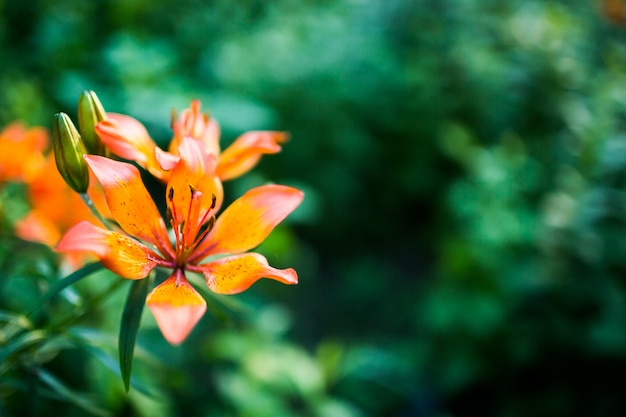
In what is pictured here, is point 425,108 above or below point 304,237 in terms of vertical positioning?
above

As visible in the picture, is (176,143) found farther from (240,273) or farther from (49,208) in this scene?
(49,208)

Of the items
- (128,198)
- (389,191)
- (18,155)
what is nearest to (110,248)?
(128,198)

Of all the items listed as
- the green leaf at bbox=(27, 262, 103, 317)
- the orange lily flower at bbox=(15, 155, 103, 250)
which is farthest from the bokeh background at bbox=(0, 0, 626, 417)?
the green leaf at bbox=(27, 262, 103, 317)

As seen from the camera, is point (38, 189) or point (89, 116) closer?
point (89, 116)

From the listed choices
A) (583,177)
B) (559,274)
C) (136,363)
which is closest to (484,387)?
(559,274)

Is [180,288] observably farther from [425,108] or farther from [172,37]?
[425,108]

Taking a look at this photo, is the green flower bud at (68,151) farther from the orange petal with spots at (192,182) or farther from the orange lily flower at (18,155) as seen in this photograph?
the orange lily flower at (18,155)
